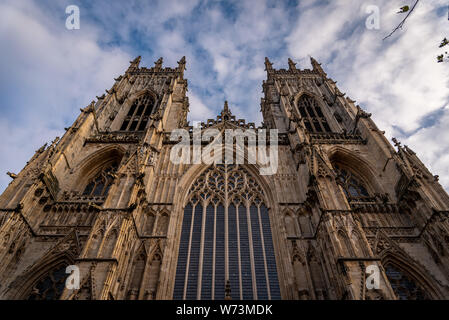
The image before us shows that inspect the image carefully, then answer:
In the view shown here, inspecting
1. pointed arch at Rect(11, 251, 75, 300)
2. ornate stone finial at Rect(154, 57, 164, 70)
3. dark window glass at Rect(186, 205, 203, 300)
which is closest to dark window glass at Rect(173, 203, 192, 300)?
dark window glass at Rect(186, 205, 203, 300)

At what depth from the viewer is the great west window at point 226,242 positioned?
37.2 feet

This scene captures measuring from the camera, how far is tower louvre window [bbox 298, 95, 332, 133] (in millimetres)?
22508

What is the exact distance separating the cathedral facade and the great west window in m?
0.05

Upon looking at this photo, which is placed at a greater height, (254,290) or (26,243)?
(26,243)

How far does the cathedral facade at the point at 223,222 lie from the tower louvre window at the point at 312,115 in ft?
12.2

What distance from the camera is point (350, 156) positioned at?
17672 millimetres

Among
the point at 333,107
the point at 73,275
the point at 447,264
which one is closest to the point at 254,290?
the point at 73,275

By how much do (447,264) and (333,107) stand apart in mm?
15768

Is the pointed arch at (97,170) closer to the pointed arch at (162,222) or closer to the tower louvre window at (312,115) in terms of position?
the pointed arch at (162,222)

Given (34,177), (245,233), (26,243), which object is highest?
(34,177)

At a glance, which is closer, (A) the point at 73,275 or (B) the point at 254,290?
(A) the point at 73,275

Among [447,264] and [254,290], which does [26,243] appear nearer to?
[254,290]

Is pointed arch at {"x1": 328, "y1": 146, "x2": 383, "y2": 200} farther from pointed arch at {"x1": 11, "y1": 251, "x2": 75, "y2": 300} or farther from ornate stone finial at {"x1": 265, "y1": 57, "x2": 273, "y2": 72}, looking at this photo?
ornate stone finial at {"x1": 265, "y1": 57, "x2": 273, "y2": 72}

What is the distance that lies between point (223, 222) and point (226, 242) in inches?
47.3
